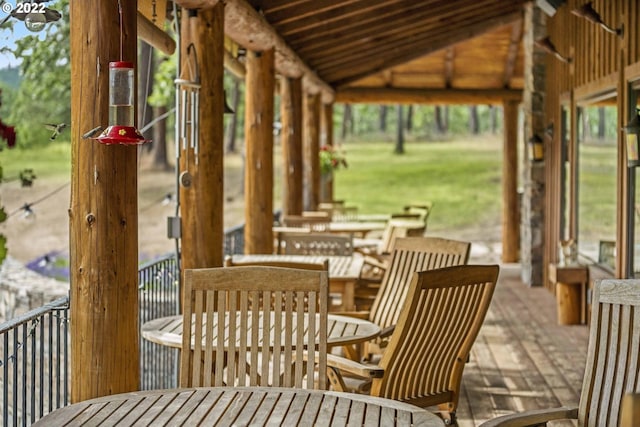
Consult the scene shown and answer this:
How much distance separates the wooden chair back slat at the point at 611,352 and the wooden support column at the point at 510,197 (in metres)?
11.3

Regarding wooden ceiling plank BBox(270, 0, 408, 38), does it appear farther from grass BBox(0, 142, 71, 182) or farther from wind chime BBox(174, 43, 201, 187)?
grass BBox(0, 142, 71, 182)

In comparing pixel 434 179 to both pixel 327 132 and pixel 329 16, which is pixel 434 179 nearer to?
pixel 327 132

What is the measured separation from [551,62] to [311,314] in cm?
→ 772

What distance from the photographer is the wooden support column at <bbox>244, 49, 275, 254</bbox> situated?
7.75 m

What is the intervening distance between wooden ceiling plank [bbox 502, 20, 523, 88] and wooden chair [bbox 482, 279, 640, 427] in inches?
382

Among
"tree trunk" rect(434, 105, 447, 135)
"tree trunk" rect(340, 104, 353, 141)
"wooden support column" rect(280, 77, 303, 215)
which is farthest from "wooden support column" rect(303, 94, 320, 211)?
"tree trunk" rect(434, 105, 447, 135)

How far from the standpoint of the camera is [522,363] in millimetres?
6695

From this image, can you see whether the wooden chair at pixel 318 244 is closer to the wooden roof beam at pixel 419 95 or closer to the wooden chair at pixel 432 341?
the wooden chair at pixel 432 341

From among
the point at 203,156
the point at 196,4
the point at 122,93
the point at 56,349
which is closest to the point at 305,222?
the point at 203,156

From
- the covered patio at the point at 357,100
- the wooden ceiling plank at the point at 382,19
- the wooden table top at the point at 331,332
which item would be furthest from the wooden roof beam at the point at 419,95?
the wooden table top at the point at 331,332

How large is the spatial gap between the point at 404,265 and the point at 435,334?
1607 mm

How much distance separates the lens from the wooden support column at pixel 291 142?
10.3 m

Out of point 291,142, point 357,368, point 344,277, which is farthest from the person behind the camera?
point 291,142

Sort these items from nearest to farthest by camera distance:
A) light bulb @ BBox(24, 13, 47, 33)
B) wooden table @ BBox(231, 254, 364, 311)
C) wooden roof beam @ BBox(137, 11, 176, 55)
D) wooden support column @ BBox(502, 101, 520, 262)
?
light bulb @ BBox(24, 13, 47, 33), wooden roof beam @ BBox(137, 11, 176, 55), wooden table @ BBox(231, 254, 364, 311), wooden support column @ BBox(502, 101, 520, 262)
